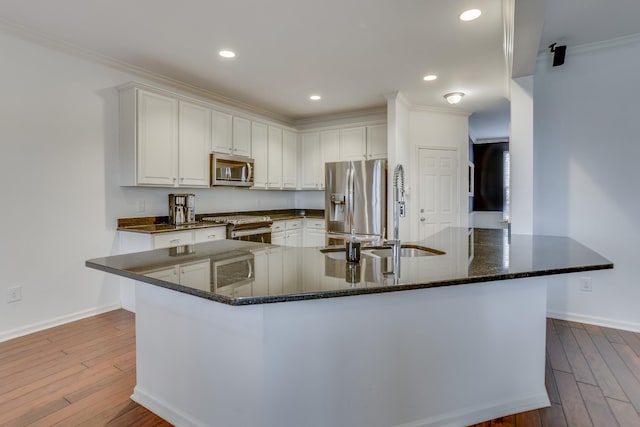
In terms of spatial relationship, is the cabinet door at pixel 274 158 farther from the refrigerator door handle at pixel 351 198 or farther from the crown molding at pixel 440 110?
the crown molding at pixel 440 110

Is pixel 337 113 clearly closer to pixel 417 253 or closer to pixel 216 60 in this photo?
pixel 216 60

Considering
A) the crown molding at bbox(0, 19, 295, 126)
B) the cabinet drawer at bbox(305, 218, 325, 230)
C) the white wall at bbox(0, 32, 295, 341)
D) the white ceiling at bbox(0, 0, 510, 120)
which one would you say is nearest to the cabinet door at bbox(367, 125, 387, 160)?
the white ceiling at bbox(0, 0, 510, 120)

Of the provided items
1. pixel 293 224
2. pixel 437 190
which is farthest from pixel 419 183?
pixel 293 224

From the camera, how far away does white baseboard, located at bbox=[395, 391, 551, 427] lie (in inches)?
62.0

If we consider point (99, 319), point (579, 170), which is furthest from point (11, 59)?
point (579, 170)

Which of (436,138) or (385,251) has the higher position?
(436,138)

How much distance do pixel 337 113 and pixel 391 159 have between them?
1.49 meters

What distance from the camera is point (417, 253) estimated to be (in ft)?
7.35

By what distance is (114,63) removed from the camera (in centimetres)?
339

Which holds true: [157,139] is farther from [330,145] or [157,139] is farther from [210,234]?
[330,145]

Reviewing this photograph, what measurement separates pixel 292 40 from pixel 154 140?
174cm

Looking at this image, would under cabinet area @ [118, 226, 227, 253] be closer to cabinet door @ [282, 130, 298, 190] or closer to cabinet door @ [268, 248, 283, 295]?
cabinet door @ [268, 248, 283, 295]

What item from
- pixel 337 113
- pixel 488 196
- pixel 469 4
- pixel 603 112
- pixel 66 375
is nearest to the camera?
pixel 66 375

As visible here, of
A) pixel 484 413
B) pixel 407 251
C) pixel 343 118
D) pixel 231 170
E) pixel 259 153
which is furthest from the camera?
pixel 343 118
